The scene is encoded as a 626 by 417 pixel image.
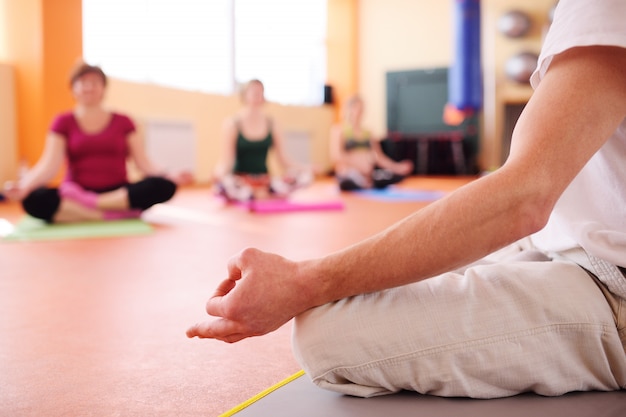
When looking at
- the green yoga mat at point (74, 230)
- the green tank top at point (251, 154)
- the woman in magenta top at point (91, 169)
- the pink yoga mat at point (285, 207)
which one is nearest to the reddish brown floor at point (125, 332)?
the green yoga mat at point (74, 230)

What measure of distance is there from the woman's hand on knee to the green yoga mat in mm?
2121

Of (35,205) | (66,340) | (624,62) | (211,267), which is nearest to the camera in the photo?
(624,62)

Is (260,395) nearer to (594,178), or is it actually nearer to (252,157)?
(594,178)

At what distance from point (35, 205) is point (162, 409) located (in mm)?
2462

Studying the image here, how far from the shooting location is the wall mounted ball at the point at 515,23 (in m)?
7.68

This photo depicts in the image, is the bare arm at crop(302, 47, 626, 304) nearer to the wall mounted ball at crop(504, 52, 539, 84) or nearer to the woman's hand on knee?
the woman's hand on knee

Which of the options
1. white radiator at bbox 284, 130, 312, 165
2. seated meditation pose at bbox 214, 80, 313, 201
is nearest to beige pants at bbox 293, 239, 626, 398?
seated meditation pose at bbox 214, 80, 313, 201

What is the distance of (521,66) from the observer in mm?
7586

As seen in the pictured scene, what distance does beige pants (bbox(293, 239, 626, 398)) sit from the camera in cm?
81

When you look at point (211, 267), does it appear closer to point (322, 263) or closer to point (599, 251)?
point (322, 263)

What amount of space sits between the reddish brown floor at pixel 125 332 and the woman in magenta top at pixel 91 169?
0.64 metres

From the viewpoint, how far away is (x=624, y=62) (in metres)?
0.70

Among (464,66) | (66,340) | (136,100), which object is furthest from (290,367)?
(464,66)

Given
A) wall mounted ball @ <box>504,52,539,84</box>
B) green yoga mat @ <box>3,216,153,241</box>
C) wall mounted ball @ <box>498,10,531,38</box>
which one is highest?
wall mounted ball @ <box>498,10,531,38</box>
